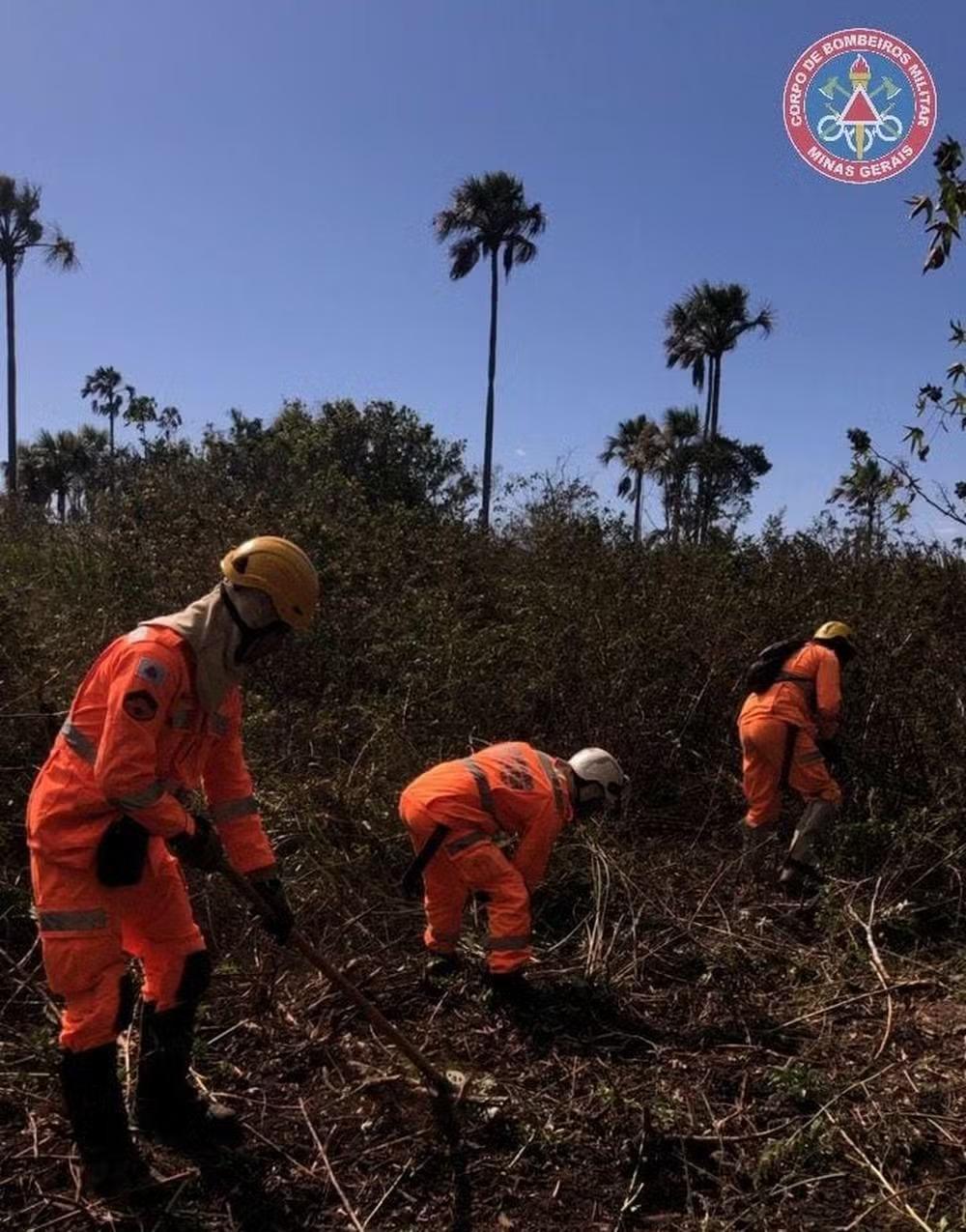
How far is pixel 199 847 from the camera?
9.20 feet

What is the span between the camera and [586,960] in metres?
4.33

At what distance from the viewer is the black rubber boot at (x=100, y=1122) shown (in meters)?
2.69

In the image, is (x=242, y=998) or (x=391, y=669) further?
(x=391, y=669)

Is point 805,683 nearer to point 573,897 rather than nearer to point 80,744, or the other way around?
point 573,897

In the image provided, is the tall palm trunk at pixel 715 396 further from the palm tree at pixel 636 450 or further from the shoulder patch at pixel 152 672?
the shoulder patch at pixel 152 672

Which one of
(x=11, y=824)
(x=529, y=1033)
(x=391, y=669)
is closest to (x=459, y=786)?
(x=529, y=1033)

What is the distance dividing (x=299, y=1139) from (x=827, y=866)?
354cm

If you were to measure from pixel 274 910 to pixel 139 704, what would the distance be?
0.84 metres

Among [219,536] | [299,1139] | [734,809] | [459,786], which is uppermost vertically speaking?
[219,536]

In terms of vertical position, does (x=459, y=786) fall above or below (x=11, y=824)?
above

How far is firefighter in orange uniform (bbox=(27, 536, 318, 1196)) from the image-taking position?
264 cm

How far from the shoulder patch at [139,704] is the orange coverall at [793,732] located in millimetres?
4026

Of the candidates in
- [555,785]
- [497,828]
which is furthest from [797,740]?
[497,828]

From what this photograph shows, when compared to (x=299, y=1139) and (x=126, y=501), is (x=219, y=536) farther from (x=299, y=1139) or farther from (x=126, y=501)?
(x=299, y=1139)
